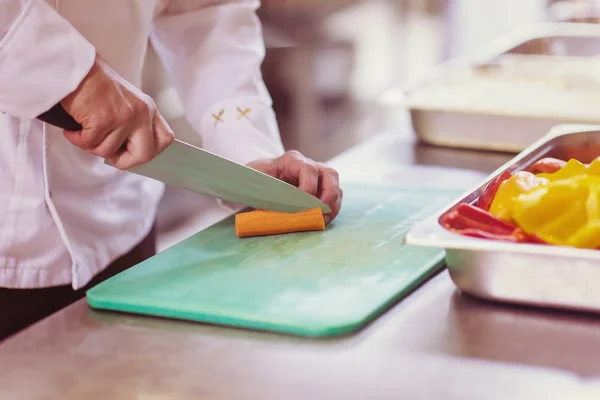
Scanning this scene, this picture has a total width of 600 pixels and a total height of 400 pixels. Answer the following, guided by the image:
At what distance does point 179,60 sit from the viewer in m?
1.33

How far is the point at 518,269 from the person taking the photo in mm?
749

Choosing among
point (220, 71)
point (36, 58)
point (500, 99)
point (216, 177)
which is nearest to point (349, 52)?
point (500, 99)

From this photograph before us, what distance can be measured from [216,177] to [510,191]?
319 mm

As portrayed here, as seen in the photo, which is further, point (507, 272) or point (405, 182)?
point (405, 182)

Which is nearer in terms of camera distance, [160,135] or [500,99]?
[160,135]

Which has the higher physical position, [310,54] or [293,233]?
[293,233]

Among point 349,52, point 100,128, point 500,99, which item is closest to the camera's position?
point 100,128

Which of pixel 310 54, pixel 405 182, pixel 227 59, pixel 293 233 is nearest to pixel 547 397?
pixel 293 233

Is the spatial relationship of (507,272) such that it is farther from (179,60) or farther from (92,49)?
(179,60)

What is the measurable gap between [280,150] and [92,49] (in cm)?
45

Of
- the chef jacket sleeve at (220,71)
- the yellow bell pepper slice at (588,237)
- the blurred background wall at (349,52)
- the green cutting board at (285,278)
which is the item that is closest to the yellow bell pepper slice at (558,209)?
the yellow bell pepper slice at (588,237)

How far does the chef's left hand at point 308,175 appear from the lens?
1059 mm

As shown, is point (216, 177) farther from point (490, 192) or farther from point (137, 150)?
point (490, 192)

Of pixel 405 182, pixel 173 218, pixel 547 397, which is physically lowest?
pixel 173 218
